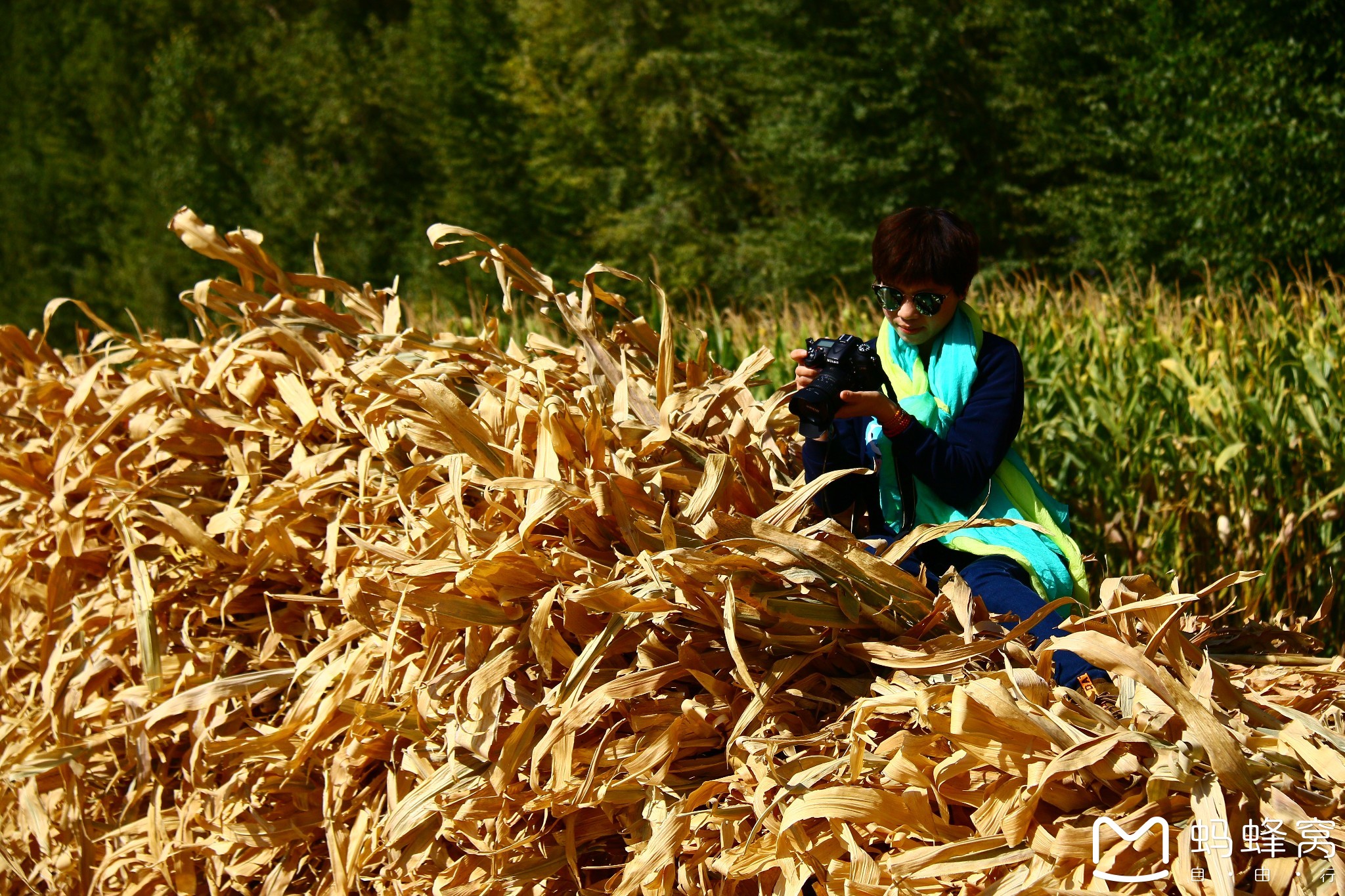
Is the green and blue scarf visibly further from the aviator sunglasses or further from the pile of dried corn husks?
A: the pile of dried corn husks

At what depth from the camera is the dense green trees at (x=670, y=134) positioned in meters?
13.0

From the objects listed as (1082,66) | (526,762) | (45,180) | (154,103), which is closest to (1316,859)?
(526,762)

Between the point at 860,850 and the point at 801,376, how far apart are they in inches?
35.4

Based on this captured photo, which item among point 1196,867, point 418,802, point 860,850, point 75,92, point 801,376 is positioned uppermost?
point 801,376

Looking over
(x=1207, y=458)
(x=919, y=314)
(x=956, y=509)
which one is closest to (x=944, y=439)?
(x=956, y=509)

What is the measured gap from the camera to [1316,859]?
1.47 metres

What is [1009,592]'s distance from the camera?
215cm

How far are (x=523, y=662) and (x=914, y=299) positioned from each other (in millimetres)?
1041

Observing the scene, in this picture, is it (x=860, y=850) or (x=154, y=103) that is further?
(x=154, y=103)

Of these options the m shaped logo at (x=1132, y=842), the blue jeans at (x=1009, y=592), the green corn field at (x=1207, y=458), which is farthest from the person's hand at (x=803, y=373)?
the green corn field at (x=1207, y=458)

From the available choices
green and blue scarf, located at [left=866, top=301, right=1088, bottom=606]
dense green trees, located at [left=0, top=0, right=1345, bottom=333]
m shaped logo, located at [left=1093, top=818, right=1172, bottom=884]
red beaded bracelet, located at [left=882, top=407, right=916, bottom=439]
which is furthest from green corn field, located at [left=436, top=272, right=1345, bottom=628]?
dense green trees, located at [left=0, top=0, right=1345, bottom=333]

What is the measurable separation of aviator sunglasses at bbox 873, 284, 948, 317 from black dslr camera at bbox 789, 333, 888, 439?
0.15 meters

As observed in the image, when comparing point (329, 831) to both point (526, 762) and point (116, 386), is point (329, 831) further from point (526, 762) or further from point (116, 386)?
point (116, 386)

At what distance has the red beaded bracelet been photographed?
7.27 feet
